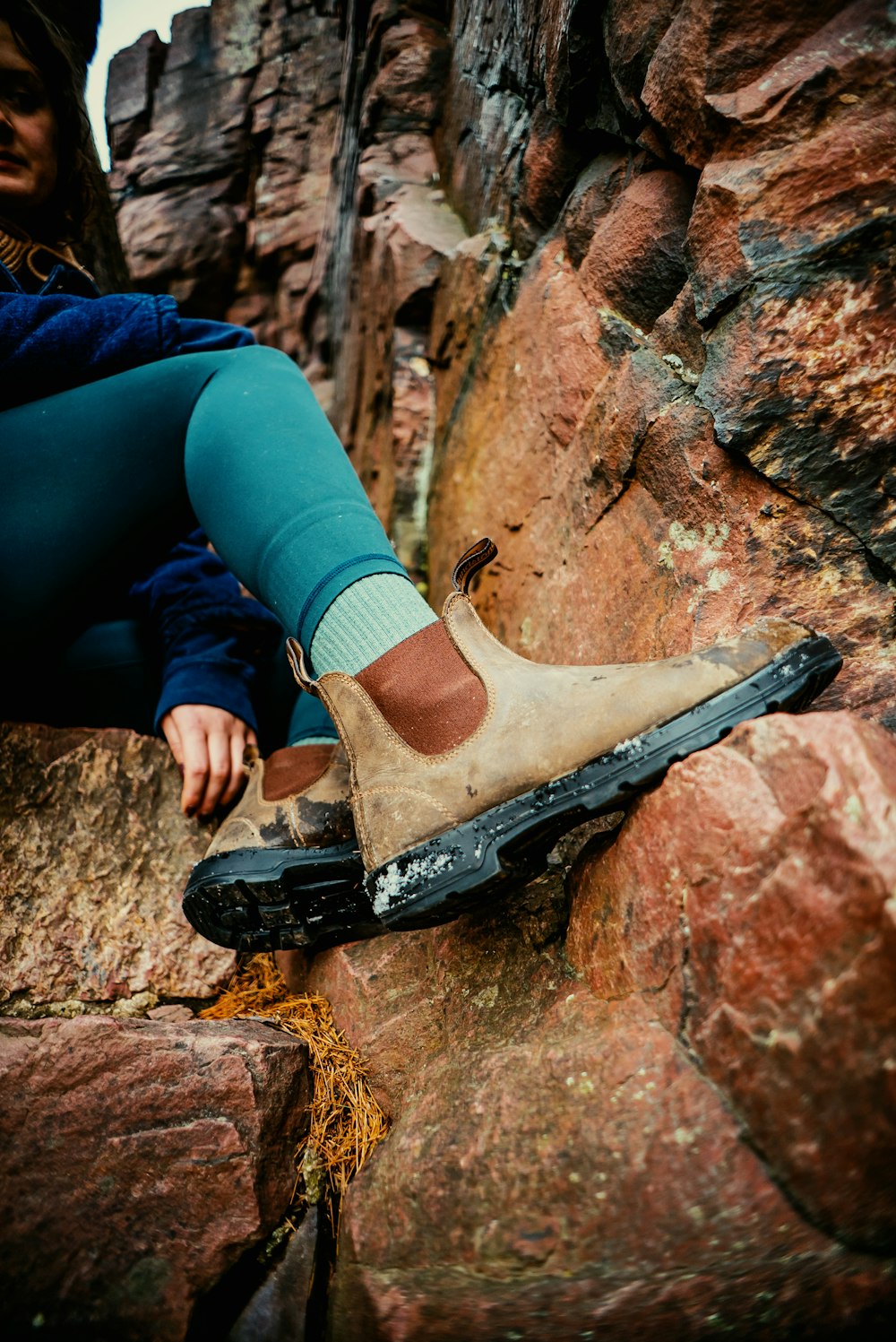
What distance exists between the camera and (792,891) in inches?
27.6

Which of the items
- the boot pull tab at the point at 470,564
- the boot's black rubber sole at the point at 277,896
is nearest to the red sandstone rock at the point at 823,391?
the boot pull tab at the point at 470,564

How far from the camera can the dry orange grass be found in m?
0.98

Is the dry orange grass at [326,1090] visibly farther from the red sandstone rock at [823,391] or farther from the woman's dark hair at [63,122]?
the woman's dark hair at [63,122]

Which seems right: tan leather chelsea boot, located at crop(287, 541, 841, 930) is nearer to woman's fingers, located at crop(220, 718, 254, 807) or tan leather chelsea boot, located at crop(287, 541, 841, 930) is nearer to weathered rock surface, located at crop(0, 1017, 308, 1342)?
weathered rock surface, located at crop(0, 1017, 308, 1342)

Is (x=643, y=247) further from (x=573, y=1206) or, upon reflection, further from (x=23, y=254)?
(x=573, y=1206)

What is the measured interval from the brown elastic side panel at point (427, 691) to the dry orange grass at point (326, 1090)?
0.48 meters

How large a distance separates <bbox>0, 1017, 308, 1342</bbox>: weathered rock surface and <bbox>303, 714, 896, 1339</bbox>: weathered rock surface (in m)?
0.15

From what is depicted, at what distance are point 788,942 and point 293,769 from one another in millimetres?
755

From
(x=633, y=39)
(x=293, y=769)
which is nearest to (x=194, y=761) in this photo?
(x=293, y=769)

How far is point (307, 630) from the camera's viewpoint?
105cm

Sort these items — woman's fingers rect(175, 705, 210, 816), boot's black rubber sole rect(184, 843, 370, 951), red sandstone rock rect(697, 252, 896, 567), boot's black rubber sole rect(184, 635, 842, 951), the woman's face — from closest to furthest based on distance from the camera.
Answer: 1. boot's black rubber sole rect(184, 635, 842, 951)
2. red sandstone rock rect(697, 252, 896, 567)
3. boot's black rubber sole rect(184, 843, 370, 951)
4. woman's fingers rect(175, 705, 210, 816)
5. the woman's face

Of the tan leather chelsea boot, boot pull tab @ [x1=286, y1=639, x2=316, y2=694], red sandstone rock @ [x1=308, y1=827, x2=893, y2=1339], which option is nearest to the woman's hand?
boot pull tab @ [x1=286, y1=639, x2=316, y2=694]

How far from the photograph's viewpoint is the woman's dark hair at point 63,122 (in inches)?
60.1

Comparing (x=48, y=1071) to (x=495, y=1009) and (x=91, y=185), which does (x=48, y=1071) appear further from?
(x=91, y=185)
